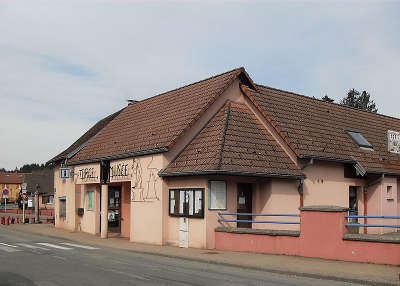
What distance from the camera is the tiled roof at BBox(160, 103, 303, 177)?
17766 millimetres

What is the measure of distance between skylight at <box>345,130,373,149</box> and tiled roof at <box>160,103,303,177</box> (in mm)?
5955

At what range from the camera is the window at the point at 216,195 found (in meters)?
17.9

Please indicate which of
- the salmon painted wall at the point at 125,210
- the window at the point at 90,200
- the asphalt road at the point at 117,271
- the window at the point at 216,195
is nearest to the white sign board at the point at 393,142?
the asphalt road at the point at 117,271

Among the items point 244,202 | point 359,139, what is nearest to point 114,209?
point 244,202

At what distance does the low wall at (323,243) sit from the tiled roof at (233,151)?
104 inches

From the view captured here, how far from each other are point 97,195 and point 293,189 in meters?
11.0

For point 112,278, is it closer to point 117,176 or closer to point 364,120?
point 117,176

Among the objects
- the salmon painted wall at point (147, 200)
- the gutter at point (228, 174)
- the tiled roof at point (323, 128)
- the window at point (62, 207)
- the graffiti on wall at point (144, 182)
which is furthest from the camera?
the window at point (62, 207)

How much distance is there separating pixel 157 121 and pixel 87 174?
546 cm

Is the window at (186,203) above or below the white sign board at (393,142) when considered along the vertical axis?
below

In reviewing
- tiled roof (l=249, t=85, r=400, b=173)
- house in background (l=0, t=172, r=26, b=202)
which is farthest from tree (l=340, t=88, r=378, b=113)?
house in background (l=0, t=172, r=26, b=202)

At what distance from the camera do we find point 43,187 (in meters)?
69.4

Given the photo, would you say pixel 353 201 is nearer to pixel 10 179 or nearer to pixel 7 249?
pixel 7 249

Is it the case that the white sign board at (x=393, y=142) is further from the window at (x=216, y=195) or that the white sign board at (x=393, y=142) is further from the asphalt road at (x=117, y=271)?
the window at (x=216, y=195)
